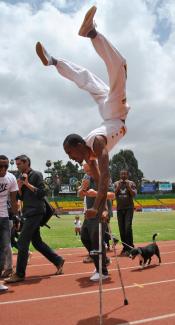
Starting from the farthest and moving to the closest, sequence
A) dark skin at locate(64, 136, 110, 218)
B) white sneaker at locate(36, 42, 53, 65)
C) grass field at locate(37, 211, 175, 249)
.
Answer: grass field at locate(37, 211, 175, 249), white sneaker at locate(36, 42, 53, 65), dark skin at locate(64, 136, 110, 218)

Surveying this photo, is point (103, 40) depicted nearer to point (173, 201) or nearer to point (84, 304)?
point (84, 304)

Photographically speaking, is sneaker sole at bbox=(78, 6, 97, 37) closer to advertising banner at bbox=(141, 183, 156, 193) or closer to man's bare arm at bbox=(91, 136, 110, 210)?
man's bare arm at bbox=(91, 136, 110, 210)

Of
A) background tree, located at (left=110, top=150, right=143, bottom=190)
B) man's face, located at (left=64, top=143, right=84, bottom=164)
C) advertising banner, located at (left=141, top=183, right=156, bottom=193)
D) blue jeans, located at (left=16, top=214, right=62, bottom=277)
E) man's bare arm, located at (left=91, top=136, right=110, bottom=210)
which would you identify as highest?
background tree, located at (left=110, top=150, right=143, bottom=190)

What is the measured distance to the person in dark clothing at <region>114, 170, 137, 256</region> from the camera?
A: 36.4 ft

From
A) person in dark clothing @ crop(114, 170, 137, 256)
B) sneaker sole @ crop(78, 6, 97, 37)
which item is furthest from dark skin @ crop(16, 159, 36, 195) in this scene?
person in dark clothing @ crop(114, 170, 137, 256)

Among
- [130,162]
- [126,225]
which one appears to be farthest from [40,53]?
[130,162]

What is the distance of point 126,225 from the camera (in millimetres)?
11086

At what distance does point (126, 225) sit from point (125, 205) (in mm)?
521

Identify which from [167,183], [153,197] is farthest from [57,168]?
[153,197]

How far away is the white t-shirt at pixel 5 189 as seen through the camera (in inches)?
285

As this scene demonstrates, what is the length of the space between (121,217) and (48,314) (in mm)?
6271

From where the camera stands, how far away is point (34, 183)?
25.4 ft

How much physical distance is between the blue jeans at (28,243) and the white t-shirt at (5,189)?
569mm

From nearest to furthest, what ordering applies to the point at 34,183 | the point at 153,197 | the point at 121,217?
the point at 34,183 → the point at 121,217 → the point at 153,197
